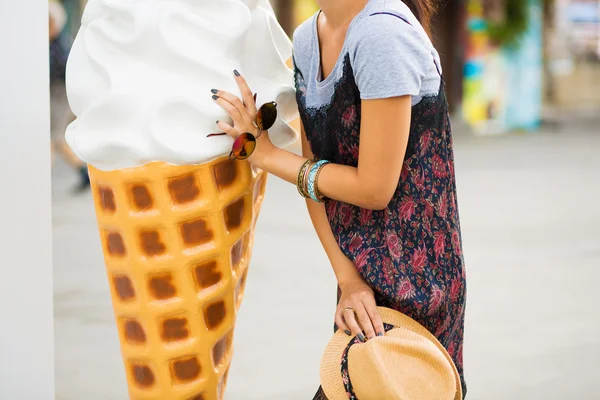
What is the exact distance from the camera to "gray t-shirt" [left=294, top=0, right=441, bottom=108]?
1.42 m

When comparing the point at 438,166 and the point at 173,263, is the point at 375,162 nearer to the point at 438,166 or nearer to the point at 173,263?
the point at 438,166

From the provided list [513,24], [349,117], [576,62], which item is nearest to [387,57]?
[349,117]

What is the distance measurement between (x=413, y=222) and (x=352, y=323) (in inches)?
8.8

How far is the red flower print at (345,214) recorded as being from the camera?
1620 millimetres

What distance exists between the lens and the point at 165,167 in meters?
1.55

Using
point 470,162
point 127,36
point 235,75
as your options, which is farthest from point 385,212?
point 470,162

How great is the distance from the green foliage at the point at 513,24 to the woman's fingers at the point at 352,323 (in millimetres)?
10147

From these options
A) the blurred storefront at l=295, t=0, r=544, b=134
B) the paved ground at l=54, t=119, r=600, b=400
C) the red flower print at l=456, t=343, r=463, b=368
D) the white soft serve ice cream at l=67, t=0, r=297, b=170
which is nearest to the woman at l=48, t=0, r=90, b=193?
the paved ground at l=54, t=119, r=600, b=400

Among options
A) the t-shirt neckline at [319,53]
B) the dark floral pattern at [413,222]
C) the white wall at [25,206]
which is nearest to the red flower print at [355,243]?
the dark floral pattern at [413,222]

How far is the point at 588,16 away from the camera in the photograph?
1620 centimetres

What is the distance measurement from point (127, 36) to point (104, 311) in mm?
2488

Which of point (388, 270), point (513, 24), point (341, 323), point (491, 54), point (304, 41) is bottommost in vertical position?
point (341, 323)

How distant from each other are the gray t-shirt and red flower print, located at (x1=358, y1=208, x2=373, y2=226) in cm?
23

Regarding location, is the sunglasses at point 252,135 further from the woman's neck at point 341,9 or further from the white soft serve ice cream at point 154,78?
the woman's neck at point 341,9
